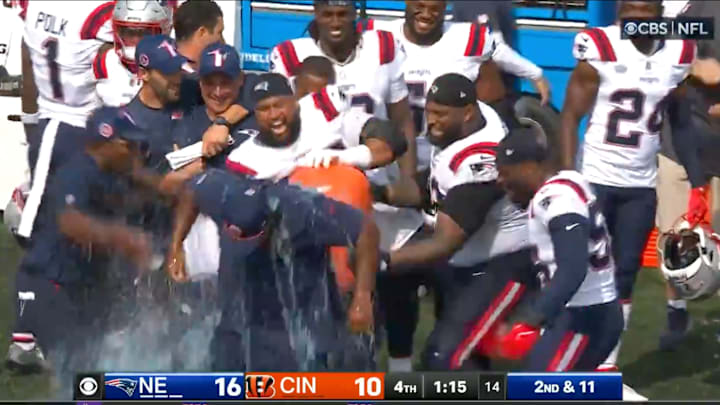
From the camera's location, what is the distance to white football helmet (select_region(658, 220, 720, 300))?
5.65 metres

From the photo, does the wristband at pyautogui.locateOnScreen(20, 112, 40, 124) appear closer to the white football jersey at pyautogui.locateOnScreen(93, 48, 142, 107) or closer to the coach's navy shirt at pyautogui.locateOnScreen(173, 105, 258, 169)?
the white football jersey at pyautogui.locateOnScreen(93, 48, 142, 107)

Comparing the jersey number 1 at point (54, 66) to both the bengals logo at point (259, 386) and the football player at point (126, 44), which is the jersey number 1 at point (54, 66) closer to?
the football player at point (126, 44)

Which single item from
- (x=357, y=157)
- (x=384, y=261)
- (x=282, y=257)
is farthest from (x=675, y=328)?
(x=282, y=257)

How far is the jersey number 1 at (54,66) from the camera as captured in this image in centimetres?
581

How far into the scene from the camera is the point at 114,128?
15.9 feet

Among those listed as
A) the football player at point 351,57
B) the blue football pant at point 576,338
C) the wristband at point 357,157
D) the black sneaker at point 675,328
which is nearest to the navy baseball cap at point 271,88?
the wristband at point 357,157

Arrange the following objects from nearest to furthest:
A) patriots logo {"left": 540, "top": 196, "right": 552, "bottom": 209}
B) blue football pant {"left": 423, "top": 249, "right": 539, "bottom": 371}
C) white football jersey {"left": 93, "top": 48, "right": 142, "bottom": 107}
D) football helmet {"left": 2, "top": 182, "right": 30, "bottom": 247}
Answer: patriots logo {"left": 540, "top": 196, "right": 552, "bottom": 209} < blue football pant {"left": 423, "top": 249, "right": 539, "bottom": 371} < white football jersey {"left": 93, "top": 48, "right": 142, "bottom": 107} < football helmet {"left": 2, "top": 182, "right": 30, "bottom": 247}

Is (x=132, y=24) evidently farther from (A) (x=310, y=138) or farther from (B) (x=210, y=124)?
(A) (x=310, y=138)

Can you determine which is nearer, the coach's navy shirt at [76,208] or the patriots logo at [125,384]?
the patriots logo at [125,384]

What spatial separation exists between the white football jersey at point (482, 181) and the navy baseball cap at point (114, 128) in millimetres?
940

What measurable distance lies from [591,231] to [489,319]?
52 centimetres

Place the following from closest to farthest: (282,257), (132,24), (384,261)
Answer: (282,257) → (384,261) → (132,24)

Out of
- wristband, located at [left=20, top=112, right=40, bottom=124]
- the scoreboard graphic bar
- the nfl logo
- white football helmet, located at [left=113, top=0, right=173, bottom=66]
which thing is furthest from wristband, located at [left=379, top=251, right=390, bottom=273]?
wristband, located at [left=20, top=112, right=40, bottom=124]

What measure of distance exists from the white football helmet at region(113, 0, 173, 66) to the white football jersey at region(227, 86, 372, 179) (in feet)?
2.52
